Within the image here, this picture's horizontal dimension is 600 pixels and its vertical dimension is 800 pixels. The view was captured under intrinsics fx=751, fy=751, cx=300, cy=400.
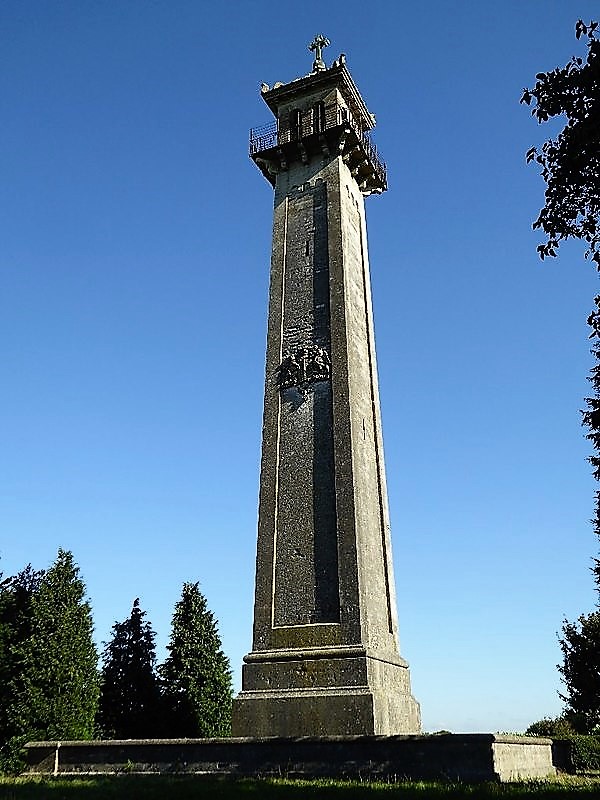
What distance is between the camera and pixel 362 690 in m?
17.4

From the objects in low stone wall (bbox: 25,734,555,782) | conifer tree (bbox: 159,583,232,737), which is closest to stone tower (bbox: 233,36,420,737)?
low stone wall (bbox: 25,734,555,782)

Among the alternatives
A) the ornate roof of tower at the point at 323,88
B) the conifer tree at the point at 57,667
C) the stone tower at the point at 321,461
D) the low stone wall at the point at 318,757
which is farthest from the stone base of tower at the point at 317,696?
the ornate roof of tower at the point at 323,88

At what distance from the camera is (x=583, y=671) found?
36.8 m

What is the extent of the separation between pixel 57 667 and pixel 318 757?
13371mm

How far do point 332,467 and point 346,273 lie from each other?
627cm

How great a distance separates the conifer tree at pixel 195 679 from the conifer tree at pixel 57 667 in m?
4.12

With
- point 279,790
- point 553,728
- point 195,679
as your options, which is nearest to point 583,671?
point 553,728

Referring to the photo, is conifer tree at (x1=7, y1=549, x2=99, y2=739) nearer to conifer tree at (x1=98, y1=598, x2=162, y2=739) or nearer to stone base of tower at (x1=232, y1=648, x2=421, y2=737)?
conifer tree at (x1=98, y1=598, x2=162, y2=739)

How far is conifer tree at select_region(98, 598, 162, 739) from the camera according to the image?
29.3 m

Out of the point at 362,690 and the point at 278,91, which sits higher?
the point at 278,91

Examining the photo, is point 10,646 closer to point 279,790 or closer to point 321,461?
point 321,461

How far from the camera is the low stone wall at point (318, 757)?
14045 mm

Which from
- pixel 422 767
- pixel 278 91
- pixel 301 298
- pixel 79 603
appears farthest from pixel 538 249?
pixel 79 603

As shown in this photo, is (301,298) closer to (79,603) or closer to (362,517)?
(362,517)
